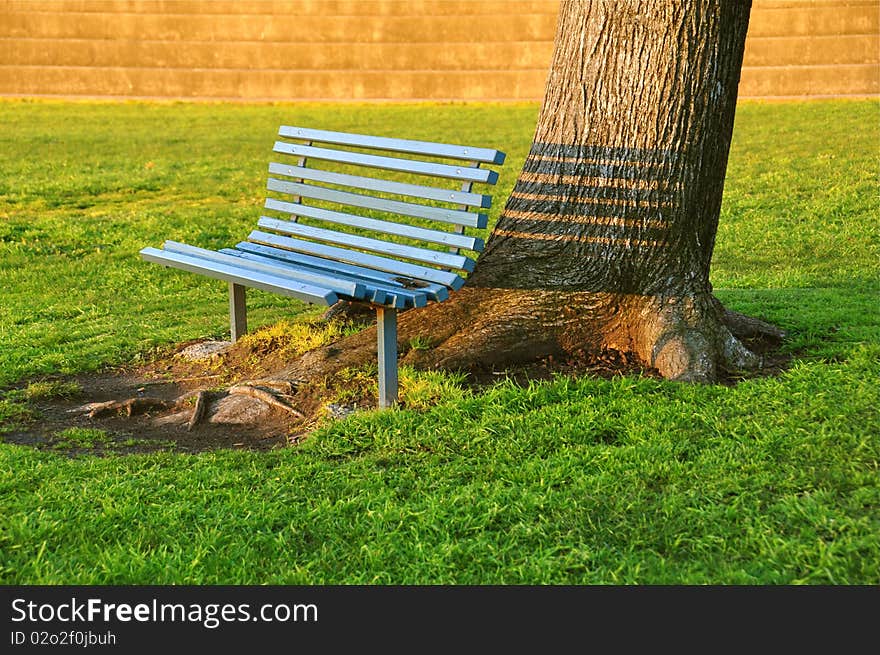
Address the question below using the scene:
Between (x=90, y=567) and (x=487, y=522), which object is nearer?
(x=90, y=567)

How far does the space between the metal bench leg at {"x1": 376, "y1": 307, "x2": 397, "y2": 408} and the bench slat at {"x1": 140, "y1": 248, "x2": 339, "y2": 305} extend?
0.83 ft

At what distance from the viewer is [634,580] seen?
3.25m

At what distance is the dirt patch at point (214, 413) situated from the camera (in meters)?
4.73

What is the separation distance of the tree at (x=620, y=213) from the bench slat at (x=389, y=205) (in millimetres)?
440

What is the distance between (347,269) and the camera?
5.32m

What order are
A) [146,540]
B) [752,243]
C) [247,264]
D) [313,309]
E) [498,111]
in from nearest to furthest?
1. [146,540]
2. [247,264]
3. [313,309]
4. [752,243]
5. [498,111]

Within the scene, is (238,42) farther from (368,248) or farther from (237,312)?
(368,248)

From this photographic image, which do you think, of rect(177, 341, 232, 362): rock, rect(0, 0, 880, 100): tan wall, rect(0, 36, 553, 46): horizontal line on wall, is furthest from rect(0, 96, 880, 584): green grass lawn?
rect(0, 36, 553, 46): horizontal line on wall

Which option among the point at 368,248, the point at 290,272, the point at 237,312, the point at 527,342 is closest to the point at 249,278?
the point at 290,272

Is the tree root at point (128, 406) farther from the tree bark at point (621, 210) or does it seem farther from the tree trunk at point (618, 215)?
the tree bark at point (621, 210)

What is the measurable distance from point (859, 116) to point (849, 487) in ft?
47.2

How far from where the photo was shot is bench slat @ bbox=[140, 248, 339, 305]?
14.8 ft

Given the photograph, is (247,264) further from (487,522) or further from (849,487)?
(849,487)
